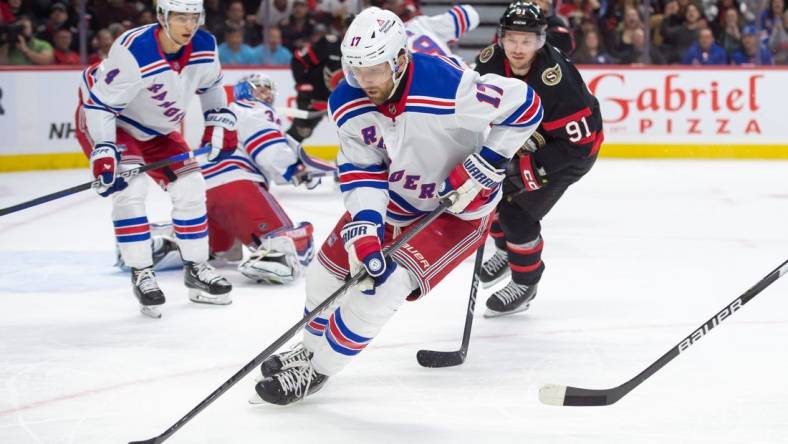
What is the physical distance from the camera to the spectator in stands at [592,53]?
28.6ft

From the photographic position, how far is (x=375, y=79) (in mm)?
2705

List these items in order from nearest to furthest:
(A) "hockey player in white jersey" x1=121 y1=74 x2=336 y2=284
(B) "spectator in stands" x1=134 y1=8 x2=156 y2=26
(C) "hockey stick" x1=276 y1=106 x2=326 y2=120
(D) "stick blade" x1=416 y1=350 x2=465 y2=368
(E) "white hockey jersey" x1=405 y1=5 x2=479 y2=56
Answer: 1. (D) "stick blade" x1=416 y1=350 x2=465 y2=368
2. (A) "hockey player in white jersey" x1=121 y1=74 x2=336 y2=284
3. (E) "white hockey jersey" x1=405 y1=5 x2=479 y2=56
4. (C) "hockey stick" x1=276 y1=106 x2=326 y2=120
5. (B) "spectator in stands" x1=134 y1=8 x2=156 y2=26

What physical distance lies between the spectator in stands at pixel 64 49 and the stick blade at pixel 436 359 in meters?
5.54

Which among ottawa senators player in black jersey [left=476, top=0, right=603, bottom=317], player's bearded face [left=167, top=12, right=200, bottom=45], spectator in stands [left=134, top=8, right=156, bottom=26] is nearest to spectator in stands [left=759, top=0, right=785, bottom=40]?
spectator in stands [left=134, top=8, right=156, bottom=26]

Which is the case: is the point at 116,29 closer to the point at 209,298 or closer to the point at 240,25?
the point at 240,25

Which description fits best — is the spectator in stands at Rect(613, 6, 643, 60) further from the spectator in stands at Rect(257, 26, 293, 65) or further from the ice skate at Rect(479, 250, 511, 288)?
the ice skate at Rect(479, 250, 511, 288)

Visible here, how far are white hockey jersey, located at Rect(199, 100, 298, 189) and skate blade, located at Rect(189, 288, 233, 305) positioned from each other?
2.39 feet

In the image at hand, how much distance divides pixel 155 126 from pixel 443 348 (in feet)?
4.44

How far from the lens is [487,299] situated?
13.0 ft

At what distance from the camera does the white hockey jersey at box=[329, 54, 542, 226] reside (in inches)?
111

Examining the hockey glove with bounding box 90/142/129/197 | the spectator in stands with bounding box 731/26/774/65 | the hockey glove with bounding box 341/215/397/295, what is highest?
the hockey glove with bounding box 341/215/397/295

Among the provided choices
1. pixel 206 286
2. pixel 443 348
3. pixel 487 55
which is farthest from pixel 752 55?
pixel 443 348

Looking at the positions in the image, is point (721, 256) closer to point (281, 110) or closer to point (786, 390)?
point (786, 390)

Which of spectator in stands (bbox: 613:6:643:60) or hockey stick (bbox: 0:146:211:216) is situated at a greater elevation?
hockey stick (bbox: 0:146:211:216)
